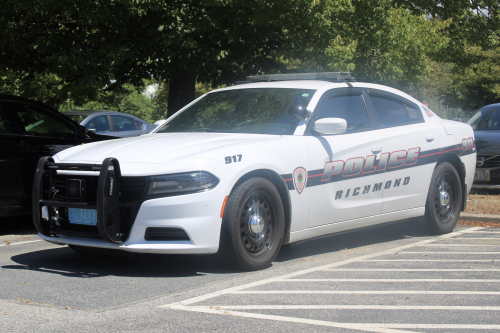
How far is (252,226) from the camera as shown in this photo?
5680mm

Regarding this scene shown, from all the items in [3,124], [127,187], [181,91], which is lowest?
[127,187]

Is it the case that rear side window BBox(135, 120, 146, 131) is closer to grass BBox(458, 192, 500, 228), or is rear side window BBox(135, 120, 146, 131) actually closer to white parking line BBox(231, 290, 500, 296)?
grass BBox(458, 192, 500, 228)

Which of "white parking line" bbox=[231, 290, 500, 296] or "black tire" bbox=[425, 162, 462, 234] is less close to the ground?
"black tire" bbox=[425, 162, 462, 234]

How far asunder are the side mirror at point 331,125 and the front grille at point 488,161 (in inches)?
260

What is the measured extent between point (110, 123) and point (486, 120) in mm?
8610

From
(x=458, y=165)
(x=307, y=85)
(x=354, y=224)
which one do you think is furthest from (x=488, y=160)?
(x=307, y=85)

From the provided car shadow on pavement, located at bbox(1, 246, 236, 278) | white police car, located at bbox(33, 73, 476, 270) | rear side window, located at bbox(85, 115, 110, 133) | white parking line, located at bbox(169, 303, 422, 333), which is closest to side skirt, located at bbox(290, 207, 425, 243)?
white police car, located at bbox(33, 73, 476, 270)

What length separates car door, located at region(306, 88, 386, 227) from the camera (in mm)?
6336

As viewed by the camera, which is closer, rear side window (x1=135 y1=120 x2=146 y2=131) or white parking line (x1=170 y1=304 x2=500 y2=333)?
white parking line (x1=170 y1=304 x2=500 y2=333)

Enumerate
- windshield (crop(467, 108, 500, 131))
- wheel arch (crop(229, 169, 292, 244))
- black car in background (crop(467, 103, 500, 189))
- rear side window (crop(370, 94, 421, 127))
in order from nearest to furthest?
wheel arch (crop(229, 169, 292, 244)) < rear side window (crop(370, 94, 421, 127)) < black car in background (crop(467, 103, 500, 189)) < windshield (crop(467, 108, 500, 131))

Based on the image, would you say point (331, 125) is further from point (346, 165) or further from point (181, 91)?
point (181, 91)

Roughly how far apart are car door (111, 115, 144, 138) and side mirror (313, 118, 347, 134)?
10096mm

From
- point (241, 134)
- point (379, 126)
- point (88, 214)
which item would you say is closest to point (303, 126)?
point (241, 134)

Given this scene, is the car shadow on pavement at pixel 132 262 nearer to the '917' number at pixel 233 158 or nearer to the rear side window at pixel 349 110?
the '917' number at pixel 233 158
